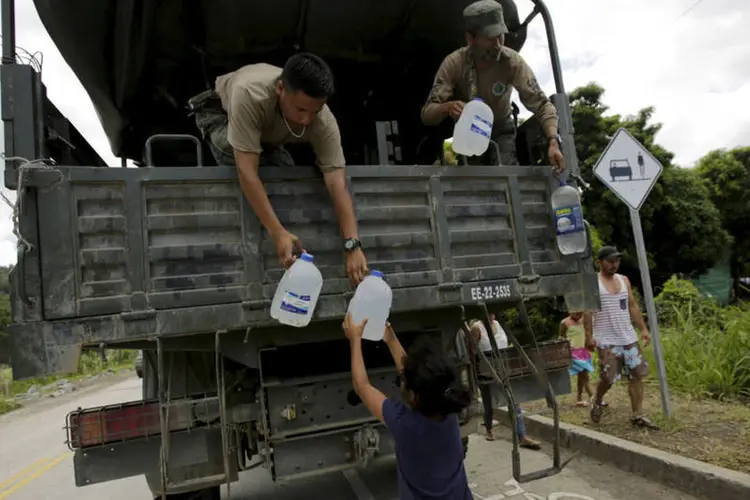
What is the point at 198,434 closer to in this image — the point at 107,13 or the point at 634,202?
the point at 107,13

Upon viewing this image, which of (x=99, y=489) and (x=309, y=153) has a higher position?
(x=309, y=153)

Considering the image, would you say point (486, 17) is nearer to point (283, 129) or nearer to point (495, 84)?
point (495, 84)

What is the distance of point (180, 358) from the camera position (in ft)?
9.98

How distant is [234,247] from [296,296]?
398 millimetres

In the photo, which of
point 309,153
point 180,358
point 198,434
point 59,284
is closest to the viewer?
point 59,284

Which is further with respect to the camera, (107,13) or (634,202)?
(634,202)

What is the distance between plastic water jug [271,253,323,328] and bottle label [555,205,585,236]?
1479mm

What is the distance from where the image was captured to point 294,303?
247cm

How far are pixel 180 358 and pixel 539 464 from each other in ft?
9.83

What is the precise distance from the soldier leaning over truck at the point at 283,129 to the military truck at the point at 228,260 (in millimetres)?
107

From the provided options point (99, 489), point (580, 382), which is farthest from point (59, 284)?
point (580, 382)

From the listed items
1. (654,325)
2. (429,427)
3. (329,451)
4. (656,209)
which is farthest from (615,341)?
(656,209)

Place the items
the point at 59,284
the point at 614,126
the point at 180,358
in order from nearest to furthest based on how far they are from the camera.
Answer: the point at 59,284, the point at 180,358, the point at 614,126

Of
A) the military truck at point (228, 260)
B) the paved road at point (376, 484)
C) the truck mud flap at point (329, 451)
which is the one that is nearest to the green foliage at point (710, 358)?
the paved road at point (376, 484)
